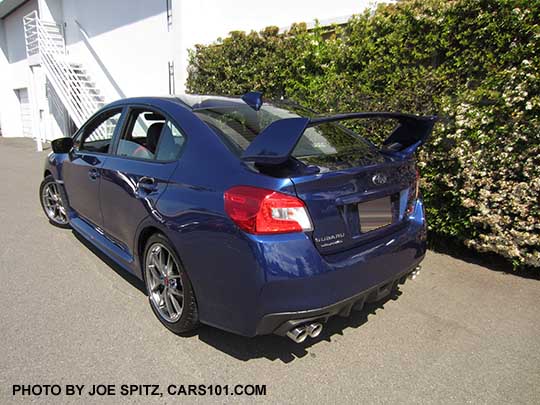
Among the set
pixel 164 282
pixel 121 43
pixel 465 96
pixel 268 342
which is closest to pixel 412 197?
pixel 268 342

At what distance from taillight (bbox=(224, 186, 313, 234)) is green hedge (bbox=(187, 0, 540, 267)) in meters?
2.39

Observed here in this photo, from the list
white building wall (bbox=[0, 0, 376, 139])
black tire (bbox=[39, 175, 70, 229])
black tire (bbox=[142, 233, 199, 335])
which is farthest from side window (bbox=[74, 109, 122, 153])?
white building wall (bbox=[0, 0, 376, 139])

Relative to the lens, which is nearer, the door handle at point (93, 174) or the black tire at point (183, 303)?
the black tire at point (183, 303)

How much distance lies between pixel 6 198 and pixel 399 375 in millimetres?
6880

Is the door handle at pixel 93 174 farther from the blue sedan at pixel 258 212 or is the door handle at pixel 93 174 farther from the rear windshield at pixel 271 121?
the rear windshield at pixel 271 121

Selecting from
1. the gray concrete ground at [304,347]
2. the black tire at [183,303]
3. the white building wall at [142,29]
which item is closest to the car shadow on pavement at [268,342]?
the gray concrete ground at [304,347]

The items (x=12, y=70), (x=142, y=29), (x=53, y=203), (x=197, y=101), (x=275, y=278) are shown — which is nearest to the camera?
(x=275, y=278)

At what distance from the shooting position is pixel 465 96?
3602 mm

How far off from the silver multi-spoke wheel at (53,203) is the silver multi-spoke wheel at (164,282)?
255 cm

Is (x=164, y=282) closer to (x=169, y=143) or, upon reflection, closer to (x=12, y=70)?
(x=169, y=143)

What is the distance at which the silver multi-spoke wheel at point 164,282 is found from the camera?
251 centimetres

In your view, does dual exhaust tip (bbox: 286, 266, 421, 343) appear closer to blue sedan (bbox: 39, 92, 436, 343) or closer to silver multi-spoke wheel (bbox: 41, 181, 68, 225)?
blue sedan (bbox: 39, 92, 436, 343)

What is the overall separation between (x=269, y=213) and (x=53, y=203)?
4.05 meters

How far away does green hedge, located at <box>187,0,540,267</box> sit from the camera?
3271 mm
